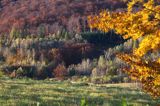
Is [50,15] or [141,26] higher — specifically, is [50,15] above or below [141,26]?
below

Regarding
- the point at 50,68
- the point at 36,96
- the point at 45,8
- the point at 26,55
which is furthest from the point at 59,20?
the point at 36,96

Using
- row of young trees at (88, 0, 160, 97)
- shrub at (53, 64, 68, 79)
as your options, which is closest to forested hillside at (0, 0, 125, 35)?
shrub at (53, 64, 68, 79)

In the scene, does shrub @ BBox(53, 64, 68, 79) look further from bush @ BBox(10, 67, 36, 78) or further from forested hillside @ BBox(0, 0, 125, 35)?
forested hillside @ BBox(0, 0, 125, 35)

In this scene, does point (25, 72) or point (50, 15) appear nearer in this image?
point (25, 72)

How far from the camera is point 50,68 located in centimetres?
9644

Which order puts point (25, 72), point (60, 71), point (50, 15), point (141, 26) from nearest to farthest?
point (141, 26), point (25, 72), point (60, 71), point (50, 15)

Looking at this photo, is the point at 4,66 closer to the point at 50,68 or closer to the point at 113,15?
the point at 50,68

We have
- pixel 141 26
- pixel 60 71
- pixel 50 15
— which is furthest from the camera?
pixel 50 15

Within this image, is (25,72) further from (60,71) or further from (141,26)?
(141,26)

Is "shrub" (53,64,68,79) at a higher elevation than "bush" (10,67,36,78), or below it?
below

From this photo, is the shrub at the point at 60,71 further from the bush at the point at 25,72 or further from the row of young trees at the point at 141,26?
the row of young trees at the point at 141,26

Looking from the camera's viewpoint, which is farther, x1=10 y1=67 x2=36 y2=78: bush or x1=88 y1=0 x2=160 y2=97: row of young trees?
x1=10 y1=67 x2=36 y2=78: bush

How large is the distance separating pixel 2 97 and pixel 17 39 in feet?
299

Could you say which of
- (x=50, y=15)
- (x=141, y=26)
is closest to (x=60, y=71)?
(x=50, y=15)
